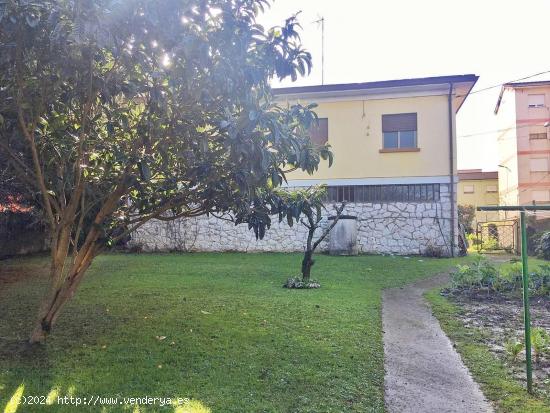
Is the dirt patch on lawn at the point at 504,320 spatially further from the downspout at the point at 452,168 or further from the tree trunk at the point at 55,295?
the downspout at the point at 452,168

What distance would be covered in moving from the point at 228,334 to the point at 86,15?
357 cm

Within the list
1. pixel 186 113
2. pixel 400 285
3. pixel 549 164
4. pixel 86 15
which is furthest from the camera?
pixel 549 164

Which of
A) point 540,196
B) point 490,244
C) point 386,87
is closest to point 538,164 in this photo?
point 540,196

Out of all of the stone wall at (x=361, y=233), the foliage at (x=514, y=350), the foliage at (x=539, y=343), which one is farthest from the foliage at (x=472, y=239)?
the foliage at (x=514, y=350)

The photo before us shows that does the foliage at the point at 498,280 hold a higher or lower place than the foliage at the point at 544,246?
lower

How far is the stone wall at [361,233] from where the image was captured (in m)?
13.8

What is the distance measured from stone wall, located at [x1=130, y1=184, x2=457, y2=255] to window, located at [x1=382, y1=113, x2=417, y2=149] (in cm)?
182

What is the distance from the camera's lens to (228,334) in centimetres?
517

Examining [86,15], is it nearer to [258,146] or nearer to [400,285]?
[258,146]

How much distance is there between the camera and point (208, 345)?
4.79 metres

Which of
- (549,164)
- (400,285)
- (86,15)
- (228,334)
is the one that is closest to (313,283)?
(400,285)

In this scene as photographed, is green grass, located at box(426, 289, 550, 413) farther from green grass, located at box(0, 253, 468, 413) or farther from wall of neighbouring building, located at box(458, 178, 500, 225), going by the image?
wall of neighbouring building, located at box(458, 178, 500, 225)

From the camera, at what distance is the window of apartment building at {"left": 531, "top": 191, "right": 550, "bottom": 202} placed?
27.9m

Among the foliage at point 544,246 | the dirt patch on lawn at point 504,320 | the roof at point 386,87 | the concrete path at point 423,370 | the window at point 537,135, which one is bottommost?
the concrete path at point 423,370
